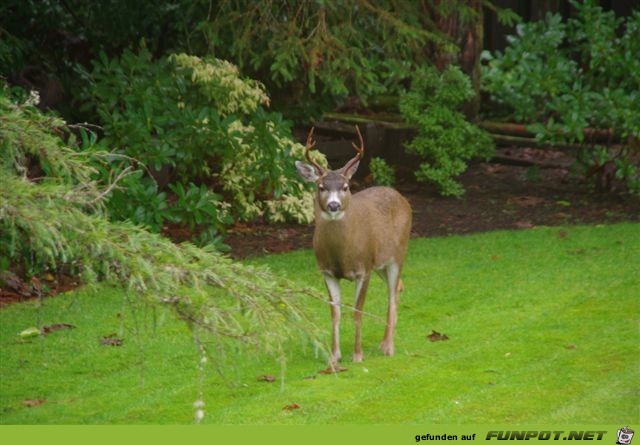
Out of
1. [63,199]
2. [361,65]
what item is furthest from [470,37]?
[63,199]

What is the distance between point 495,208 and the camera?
52.0ft

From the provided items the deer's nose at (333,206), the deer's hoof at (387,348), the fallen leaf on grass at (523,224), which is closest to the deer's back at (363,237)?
the deer's nose at (333,206)

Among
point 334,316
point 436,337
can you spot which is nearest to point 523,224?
point 436,337

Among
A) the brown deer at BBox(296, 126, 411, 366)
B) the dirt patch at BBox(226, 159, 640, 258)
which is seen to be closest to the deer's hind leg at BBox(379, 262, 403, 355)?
the brown deer at BBox(296, 126, 411, 366)

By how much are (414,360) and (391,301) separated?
56cm

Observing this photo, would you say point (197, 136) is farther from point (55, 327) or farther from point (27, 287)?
point (55, 327)

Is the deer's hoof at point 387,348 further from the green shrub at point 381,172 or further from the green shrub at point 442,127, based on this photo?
the green shrub at point 381,172

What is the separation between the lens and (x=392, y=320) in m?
9.88

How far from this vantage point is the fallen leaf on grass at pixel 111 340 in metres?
10.2

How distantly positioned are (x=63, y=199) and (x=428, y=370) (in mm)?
3949

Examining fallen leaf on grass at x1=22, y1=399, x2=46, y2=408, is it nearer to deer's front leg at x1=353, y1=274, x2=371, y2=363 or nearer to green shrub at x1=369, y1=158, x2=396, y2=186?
deer's front leg at x1=353, y1=274, x2=371, y2=363

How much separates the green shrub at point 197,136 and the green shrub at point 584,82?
316 centimetres

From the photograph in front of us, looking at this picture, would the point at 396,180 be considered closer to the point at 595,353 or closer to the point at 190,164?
the point at 190,164

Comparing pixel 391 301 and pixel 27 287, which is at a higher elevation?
pixel 391 301
